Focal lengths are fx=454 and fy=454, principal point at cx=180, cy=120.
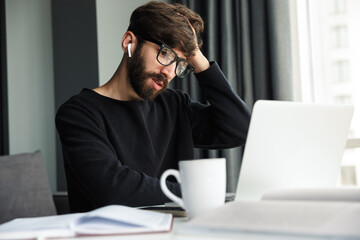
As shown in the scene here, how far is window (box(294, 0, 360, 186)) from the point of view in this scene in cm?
252

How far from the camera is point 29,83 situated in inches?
115

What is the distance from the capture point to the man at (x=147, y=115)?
1.28 metres

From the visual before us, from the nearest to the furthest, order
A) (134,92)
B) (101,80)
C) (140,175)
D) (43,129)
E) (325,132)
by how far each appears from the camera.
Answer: (325,132) → (140,175) → (134,92) → (101,80) → (43,129)

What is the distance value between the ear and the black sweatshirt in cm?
18

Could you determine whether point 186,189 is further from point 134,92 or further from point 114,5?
point 114,5

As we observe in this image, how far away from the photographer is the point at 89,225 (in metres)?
0.65

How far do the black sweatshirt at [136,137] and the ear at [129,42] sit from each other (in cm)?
18

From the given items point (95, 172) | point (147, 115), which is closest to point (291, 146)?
point (95, 172)

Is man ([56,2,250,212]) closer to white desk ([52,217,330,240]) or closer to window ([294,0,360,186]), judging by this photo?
white desk ([52,217,330,240])

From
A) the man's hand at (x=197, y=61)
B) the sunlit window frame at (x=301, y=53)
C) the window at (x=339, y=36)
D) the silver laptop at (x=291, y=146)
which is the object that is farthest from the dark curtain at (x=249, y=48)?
the silver laptop at (x=291, y=146)

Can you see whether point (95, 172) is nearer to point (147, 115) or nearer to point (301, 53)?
point (147, 115)

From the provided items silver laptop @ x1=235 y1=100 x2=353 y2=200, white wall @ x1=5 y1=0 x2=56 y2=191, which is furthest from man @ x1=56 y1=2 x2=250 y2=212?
white wall @ x1=5 y1=0 x2=56 y2=191

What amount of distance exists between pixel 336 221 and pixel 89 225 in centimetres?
33

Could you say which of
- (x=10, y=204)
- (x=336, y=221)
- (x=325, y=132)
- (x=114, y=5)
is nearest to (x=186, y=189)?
(x=336, y=221)
